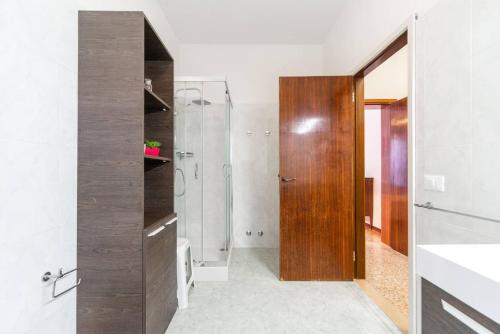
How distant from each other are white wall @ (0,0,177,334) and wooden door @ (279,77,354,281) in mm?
1743

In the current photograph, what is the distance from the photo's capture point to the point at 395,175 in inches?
128

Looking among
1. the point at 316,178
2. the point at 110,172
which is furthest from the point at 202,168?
the point at 110,172

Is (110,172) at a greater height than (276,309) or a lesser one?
greater

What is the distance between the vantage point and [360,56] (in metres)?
2.34

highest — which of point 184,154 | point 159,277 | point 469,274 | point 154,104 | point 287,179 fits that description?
point 154,104

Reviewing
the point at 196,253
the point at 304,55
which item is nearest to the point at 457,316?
the point at 196,253

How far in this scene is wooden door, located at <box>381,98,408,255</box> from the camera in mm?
3021

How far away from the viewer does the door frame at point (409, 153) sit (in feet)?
5.24

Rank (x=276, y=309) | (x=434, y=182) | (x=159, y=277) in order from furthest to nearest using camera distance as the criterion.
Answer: (x=276, y=309) → (x=159, y=277) → (x=434, y=182)

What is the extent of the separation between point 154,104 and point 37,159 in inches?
33.3

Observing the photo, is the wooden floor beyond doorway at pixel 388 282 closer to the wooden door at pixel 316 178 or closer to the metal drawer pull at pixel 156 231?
the wooden door at pixel 316 178

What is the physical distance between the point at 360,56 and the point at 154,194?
2.17 meters

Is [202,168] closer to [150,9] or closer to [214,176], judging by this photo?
[214,176]

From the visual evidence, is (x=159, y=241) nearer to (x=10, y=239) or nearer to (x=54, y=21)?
(x=10, y=239)
